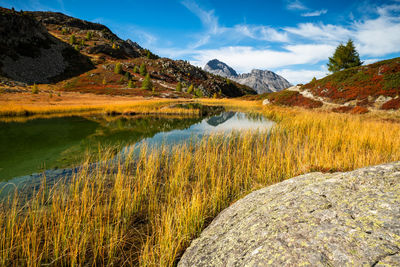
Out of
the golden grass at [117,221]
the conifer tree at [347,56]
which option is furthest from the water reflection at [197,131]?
the conifer tree at [347,56]

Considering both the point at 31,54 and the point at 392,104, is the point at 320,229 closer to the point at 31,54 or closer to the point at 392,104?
the point at 392,104

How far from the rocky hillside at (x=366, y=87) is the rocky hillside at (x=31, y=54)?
8906 cm

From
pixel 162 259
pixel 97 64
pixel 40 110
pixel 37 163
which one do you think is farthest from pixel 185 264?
pixel 97 64

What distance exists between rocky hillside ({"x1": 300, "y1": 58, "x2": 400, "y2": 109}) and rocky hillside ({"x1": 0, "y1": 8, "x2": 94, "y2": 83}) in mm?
89062

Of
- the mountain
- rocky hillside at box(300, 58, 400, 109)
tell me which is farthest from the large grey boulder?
the mountain

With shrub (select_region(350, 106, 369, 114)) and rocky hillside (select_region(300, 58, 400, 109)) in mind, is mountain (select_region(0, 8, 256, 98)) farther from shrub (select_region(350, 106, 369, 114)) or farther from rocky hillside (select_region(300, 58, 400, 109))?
shrub (select_region(350, 106, 369, 114))

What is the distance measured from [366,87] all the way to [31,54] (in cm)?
11007

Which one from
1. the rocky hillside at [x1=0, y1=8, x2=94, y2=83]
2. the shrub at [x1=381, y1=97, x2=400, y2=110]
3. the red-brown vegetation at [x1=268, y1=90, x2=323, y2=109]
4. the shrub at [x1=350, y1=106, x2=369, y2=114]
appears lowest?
the shrub at [x1=350, y1=106, x2=369, y2=114]

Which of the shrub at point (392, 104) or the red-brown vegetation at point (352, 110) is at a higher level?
the shrub at point (392, 104)

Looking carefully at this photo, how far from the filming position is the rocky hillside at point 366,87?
45.4 ft

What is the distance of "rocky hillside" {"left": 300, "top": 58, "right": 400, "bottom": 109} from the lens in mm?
13828

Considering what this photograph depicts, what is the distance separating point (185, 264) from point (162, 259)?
1.15 ft

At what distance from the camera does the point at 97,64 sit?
327 ft

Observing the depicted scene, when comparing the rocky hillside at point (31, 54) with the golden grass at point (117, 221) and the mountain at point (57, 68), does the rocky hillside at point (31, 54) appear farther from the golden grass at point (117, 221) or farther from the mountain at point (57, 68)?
the golden grass at point (117, 221)
